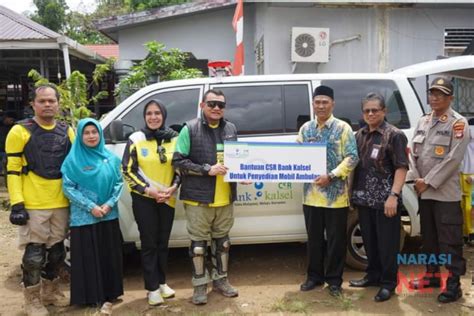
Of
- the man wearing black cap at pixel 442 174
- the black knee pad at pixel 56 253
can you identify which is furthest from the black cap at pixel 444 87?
the black knee pad at pixel 56 253

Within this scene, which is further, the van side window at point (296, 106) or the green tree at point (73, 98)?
the green tree at point (73, 98)

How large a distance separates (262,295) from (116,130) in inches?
79.0

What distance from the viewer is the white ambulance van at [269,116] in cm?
442

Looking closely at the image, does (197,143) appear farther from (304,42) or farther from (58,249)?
(304,42)

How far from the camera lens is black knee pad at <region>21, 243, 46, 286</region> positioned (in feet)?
11.9

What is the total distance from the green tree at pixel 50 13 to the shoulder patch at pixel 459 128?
2775 cm

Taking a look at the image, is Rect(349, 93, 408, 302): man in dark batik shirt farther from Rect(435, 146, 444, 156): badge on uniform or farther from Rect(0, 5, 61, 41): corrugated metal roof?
Rect(0, 5, 61, 41): corrugated metal roof

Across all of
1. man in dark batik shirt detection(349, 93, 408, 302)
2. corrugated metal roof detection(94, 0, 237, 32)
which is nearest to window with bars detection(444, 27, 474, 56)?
corrugated metal roof detection(94, 0, 237, 32)

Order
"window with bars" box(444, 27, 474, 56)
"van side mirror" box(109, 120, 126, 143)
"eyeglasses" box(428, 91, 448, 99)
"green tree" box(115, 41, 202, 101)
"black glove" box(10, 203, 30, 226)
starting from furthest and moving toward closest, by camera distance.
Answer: "window with bars" box(444, 27, 474, 56), "green tree" box(115, 41, 202, 101), "van side mirror" box(109, 120, 126, 143), "eyeglasses" box(428, 91, 448, 99), "black glove" box(10, 203, 30, 226)

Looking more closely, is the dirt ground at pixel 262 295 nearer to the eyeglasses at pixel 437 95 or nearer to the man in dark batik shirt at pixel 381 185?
the man in dark batik shirt at pixel 381 185

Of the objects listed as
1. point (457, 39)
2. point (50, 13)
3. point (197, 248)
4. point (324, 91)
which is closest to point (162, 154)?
point (197, 248)

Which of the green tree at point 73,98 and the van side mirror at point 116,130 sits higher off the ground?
the green tree at point 73,98

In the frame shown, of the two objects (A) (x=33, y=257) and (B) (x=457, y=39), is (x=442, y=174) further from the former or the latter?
(B) (x=457, y=39)

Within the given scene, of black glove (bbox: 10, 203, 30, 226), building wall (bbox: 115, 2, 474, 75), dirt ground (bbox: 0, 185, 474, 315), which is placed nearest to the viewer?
black glove (bbox: 10, 203, 30, 226)
